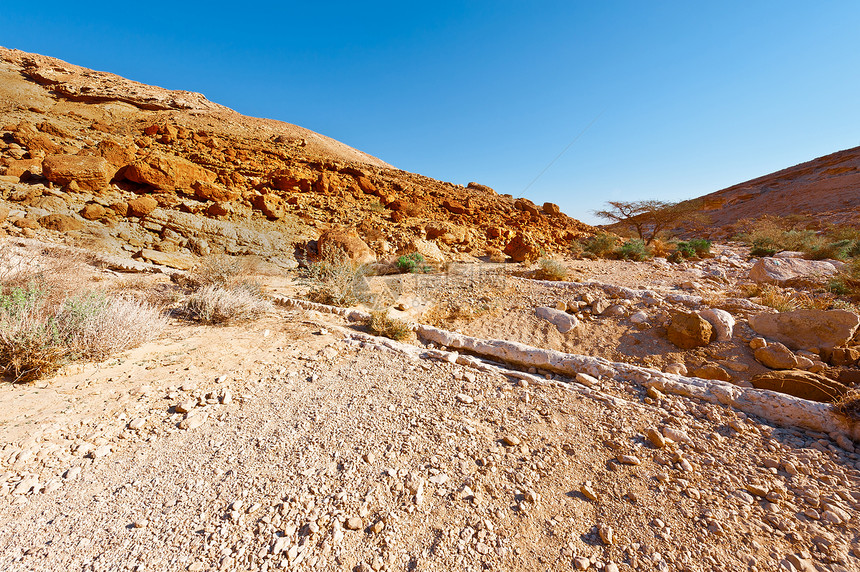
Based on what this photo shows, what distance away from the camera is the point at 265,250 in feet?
27.5

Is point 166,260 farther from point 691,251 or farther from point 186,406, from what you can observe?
point 691,251

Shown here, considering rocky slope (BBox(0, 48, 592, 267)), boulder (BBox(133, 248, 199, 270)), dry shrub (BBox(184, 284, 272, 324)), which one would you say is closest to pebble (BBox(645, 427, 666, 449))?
dry shrub (BBox(184, 284, 272, 324))

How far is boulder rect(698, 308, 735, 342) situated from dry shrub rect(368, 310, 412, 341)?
10.6ft

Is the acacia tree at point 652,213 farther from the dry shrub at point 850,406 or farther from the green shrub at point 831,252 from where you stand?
the dry shrub at point 850,406

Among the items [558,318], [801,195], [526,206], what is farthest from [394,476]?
[801,195]

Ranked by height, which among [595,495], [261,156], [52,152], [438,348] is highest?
[261,156]

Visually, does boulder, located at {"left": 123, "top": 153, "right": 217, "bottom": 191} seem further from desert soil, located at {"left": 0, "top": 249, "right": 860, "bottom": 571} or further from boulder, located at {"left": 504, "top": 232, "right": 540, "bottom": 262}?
boulder, located at {"left": 504, "top": 232, "right": 540, "bottom": 262}

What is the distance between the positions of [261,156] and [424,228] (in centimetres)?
812

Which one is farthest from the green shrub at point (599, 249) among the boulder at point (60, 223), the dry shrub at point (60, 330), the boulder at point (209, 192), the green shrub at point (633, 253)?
the boulder at point (60, 223)

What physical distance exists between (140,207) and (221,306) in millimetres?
6932

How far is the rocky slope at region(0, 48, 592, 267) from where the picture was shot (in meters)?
7.54

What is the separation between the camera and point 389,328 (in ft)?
11.5

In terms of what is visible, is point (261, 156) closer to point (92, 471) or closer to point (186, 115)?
point (186, 115)

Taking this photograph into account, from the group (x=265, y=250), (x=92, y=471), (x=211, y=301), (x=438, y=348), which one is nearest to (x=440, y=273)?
(x=438, y=348)
